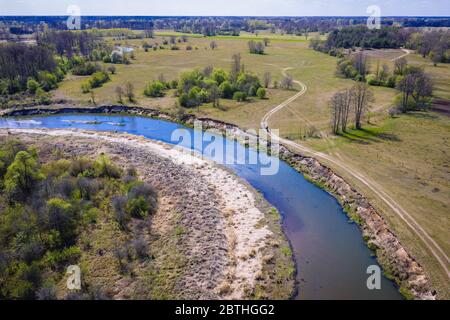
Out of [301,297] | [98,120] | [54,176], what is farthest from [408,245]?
[98,120]

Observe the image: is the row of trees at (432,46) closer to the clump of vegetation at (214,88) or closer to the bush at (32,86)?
the clump of vegetation at (214,88)

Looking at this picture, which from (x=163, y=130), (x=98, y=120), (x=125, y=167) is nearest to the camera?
(x=125, y=167)

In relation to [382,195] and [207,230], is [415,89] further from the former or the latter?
[207,230]

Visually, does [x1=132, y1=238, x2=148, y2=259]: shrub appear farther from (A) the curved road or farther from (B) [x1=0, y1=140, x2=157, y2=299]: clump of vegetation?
(A) the curved road

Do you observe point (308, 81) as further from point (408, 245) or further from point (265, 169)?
point (408, 245)

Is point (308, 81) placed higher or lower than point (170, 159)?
higher

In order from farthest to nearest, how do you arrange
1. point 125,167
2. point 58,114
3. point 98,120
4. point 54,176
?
1. point 58,114
2. point 98,120
3. point 125,167
4. point 54,176
